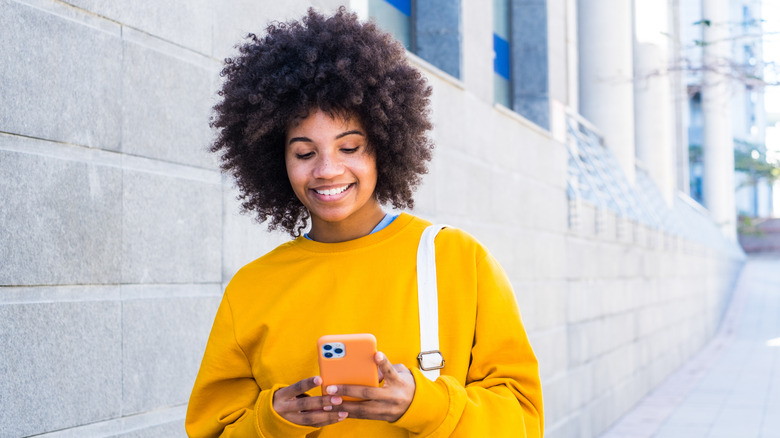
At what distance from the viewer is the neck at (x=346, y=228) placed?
7.04 feet

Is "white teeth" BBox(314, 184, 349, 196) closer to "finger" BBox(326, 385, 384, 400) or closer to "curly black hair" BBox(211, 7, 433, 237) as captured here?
"curly black hair" BBox(211, 7, 433, 237)

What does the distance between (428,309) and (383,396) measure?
0.28 metres

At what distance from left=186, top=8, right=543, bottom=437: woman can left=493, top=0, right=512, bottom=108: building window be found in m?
6.08

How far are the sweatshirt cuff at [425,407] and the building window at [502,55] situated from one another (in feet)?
21.6

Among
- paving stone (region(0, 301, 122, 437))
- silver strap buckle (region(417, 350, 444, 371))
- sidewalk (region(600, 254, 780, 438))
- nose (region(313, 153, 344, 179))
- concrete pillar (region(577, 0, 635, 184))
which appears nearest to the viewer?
silver strap buckle (region(417, 350, 444, 371))

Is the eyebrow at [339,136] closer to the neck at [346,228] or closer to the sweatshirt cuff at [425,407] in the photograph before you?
the neck at [346,228]

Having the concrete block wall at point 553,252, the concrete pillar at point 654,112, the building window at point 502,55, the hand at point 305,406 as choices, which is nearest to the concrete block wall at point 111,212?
the hand at point 305,406

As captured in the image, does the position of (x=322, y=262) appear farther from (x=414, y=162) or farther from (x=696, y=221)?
(x=696, y=221)

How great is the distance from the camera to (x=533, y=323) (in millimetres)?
6906

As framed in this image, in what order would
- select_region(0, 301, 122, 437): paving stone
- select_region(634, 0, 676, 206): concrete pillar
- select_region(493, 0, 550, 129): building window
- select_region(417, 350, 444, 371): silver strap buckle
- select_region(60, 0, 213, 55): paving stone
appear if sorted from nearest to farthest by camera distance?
1. select_region(417, 350, 444, 371): silver strap buckle
2. select_region(0, 301, 122, 437): paving stone
3. select_region(60, 0, 213, 55): paving stone
4. select_region(493, 0, 550, 129): building window
5. select_region(634, 0, 676, 206): concrete pillar

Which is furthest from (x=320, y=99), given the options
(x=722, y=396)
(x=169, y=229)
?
(x=722, y=396)

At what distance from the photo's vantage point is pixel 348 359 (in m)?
1.72

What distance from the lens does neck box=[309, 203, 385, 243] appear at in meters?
2.15

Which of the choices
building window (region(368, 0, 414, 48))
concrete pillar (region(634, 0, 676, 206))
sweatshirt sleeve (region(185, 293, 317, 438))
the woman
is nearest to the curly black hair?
the woman
